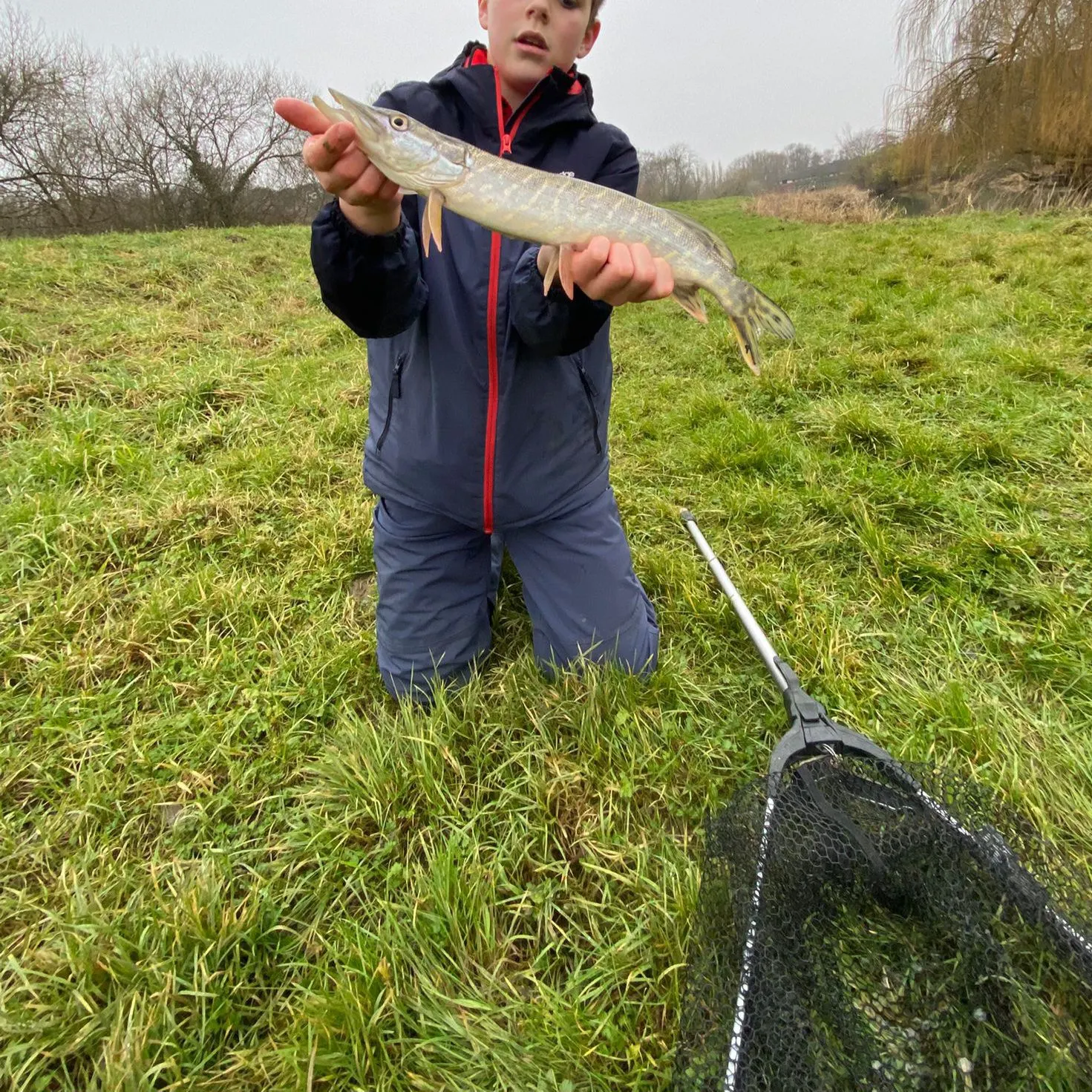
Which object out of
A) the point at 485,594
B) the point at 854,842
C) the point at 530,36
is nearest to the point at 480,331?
the point at 530,36

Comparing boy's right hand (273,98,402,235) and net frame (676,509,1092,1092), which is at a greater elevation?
boy's right hand (273,98,402,235)

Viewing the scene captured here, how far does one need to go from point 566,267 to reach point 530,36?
2.82 ft

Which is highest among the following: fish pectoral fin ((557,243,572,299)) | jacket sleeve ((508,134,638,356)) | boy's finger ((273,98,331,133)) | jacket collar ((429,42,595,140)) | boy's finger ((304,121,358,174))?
jacket collar ((429,42,595,140))

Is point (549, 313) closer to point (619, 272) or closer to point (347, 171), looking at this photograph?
point (619, 272)

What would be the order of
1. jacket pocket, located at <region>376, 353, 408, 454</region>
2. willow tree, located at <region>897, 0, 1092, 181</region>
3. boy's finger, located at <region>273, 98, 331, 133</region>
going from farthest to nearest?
willow tree, located at <region>897, 0, 1092, 181</region>, jacket pocket, located at <region>376, 353, 408, 454</region>, boy's finger, located at <region>273, 98, 331, 133</region>

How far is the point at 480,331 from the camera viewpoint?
2.12 metres

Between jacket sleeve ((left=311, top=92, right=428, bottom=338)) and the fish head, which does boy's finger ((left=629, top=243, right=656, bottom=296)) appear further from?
jacket sleeve ((left=311, top=92, right=428, bottom=338))

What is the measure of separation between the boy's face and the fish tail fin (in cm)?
95

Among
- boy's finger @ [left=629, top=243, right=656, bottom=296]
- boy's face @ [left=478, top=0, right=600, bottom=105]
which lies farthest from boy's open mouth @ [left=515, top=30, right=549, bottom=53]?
boy's finger @ [left=629, top=243, right=656, bottom=296]

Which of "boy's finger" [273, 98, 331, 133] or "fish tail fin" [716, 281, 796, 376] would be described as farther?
"fish tail fin" [716, 281, 796, 376]

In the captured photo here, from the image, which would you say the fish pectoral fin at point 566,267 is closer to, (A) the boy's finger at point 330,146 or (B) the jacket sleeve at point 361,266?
(B) the jacket sleeve at point 361,266

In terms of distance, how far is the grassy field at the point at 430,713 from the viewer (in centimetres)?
138

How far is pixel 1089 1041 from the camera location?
1.20 m

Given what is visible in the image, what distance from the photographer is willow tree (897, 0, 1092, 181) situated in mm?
13297
